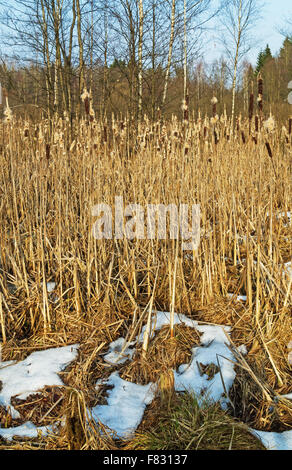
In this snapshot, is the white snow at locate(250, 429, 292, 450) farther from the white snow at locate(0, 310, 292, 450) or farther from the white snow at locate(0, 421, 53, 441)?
the white snow at locate(0, 421, 53, 441)

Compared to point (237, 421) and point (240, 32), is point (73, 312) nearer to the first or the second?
point (237, 421)

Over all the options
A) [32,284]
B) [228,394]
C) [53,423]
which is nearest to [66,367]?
[53,423]

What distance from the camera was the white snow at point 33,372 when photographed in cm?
148

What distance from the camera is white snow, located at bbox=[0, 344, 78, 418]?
1484mm

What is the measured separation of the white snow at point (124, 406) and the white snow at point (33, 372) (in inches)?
8.7

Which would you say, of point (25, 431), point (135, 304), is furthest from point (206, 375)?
point (25, 431)

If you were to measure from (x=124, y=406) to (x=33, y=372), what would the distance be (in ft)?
1.49

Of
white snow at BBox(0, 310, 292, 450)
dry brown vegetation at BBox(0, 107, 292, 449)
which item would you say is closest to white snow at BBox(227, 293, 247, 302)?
dry brown vegetation at BBox(0, 107, 292, 449)

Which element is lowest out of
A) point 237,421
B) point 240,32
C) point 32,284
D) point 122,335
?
point 237,421

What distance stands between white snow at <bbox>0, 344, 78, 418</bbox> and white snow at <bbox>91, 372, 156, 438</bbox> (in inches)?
8.7

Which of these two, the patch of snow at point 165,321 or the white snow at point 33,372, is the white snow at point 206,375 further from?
the white snow at point 33,372

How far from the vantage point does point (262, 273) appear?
1.83 meters

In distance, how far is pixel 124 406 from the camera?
4.67 ft

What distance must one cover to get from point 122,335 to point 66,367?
1.15ft
